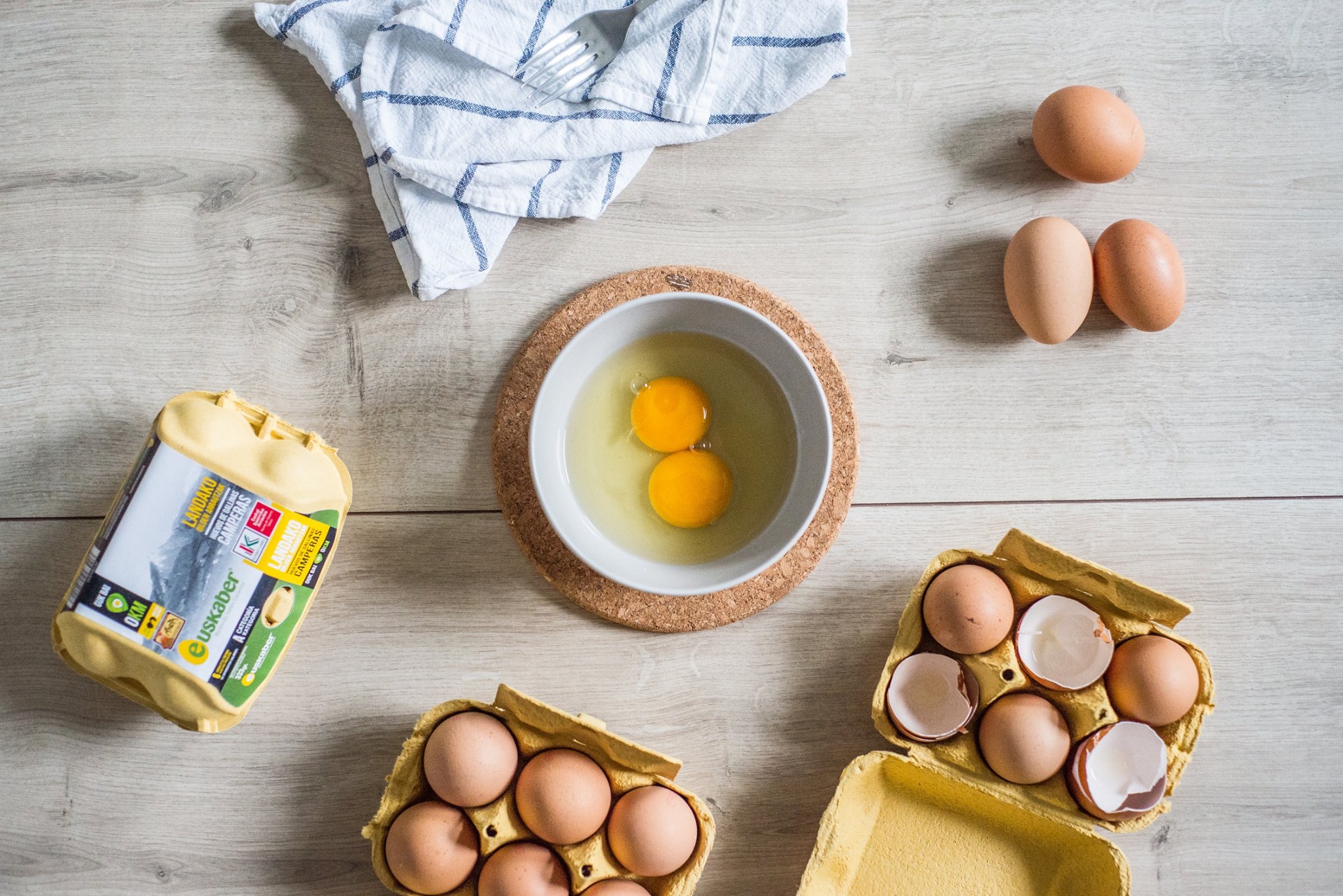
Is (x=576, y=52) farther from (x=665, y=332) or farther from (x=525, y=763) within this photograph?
(x=525, y=763)

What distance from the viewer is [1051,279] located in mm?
803

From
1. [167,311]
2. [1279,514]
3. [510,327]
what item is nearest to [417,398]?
[510,327]

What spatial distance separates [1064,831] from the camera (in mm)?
796

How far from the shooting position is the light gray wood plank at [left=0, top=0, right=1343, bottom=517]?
0.86 meters

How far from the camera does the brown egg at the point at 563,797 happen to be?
29.0 inches

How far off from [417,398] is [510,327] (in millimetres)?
123

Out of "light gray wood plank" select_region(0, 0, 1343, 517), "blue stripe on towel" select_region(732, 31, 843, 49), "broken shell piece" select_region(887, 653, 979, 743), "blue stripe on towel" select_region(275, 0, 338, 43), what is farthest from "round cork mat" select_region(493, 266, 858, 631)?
"blue stripe on towel" select_region(275, 0, 338, 43)

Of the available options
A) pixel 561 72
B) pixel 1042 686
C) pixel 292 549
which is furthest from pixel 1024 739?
pixel 561 72

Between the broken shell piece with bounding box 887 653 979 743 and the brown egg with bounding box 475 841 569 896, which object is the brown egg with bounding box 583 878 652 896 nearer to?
the brown egg with bounding box 475 841 569 896

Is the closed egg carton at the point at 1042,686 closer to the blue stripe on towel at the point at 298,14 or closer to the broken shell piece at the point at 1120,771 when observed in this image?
the broken shell piece at the point at 1120,771

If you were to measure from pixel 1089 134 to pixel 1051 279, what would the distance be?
0.15m

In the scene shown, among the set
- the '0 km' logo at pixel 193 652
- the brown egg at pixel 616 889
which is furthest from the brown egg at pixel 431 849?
the '0 km' logo at pixel 193 652

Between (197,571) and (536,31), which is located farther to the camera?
(536,31)

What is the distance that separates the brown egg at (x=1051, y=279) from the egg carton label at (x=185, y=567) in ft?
2.45
